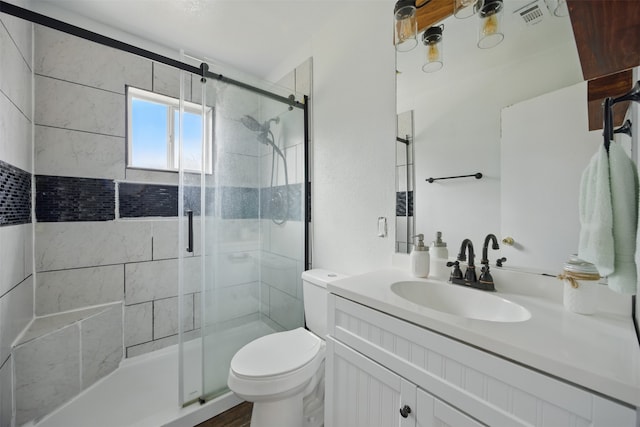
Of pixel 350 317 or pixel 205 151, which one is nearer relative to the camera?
pixel 350 317

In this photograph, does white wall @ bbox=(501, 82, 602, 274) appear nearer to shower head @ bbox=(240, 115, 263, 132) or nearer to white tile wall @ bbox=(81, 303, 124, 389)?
shower head @ bbox=(240, 115, 263, 132)

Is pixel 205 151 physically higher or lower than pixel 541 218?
higher

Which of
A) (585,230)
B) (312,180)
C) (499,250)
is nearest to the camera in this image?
(585,230)

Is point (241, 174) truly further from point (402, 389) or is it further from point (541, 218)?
Result: point (541, 218)

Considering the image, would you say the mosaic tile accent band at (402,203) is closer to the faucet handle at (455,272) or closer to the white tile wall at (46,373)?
the faucet handle at (455,272)

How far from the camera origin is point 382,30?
4.64ft

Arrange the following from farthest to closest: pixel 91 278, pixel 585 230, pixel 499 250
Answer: pixel 91 278 < pixel 499 250 < pixel 585 230

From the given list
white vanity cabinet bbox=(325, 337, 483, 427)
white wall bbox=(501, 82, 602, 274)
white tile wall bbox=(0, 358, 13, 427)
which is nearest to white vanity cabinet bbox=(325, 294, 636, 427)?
white vanity cabinet bbox=(325, 337, 483, 427)

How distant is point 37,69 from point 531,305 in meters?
2.93

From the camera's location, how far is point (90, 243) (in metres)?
1.77

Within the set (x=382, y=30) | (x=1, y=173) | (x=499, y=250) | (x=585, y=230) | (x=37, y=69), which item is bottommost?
(x=499, y=250)

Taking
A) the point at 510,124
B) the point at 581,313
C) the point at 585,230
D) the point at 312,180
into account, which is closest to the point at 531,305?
the point at 581,313

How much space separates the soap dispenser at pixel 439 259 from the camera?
3.77 ft

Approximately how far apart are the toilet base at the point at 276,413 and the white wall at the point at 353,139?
77 cm
